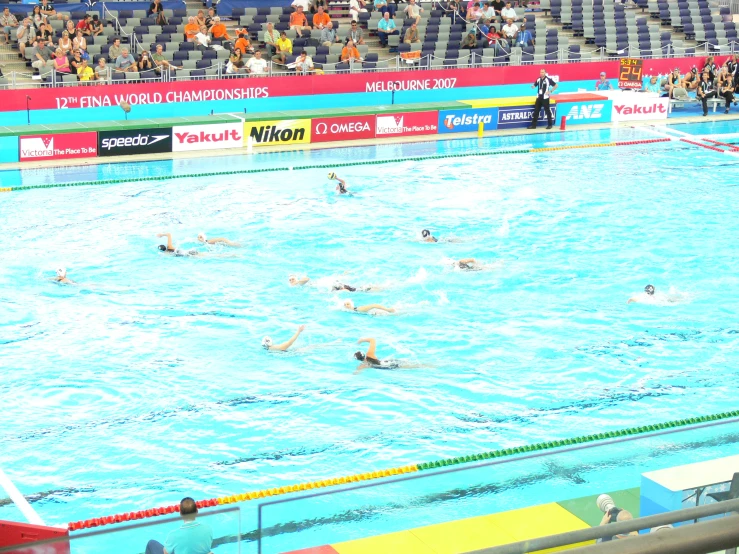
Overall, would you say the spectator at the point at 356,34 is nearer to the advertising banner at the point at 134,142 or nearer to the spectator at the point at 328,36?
the spectator at the point at 328,36

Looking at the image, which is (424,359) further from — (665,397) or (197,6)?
(197,6)

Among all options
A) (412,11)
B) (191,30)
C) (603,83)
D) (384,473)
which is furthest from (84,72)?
(384,473)

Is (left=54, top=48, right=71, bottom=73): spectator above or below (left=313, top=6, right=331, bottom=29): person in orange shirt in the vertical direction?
below

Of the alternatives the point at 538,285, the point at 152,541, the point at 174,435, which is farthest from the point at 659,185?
the point at 152,541

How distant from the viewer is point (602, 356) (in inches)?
459

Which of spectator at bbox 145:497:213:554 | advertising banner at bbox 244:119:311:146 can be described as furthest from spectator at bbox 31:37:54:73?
spectator at bbox 145:497:213:554

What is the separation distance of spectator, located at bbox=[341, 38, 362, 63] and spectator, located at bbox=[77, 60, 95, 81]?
6.79 m

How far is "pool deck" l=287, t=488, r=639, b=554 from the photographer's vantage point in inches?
209

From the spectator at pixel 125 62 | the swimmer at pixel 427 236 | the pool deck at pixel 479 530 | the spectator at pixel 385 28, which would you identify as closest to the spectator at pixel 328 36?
the spectator at pixel 385 28

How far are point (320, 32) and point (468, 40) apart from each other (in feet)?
14.6

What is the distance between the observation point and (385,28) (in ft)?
88.9

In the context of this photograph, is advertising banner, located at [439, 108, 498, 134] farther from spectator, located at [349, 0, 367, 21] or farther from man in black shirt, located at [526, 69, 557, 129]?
spectator, located at [349, 0, 367, 21]

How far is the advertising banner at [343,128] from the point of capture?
23797 millimetres

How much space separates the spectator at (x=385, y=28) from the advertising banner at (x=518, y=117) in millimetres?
4148
